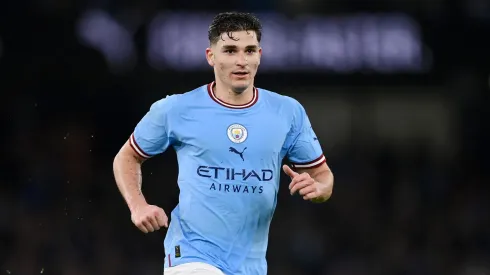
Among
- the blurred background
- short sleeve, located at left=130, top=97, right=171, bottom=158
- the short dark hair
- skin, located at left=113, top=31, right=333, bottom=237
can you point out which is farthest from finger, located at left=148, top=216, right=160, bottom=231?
the blurred background

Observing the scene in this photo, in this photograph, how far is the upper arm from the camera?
6.96 m

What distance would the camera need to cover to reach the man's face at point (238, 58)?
6707 millimetres

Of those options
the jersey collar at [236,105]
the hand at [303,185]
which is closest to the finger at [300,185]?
the hand at [303,185]

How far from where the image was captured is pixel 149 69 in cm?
1530

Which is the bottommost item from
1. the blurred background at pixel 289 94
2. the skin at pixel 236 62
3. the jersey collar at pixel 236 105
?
the blurred background at pixel 289 94

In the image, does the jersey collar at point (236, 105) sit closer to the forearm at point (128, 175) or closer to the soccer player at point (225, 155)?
the soccer player at point (225, 155)

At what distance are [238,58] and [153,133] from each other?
73 cm

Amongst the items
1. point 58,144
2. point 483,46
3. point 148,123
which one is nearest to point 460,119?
point 483,46

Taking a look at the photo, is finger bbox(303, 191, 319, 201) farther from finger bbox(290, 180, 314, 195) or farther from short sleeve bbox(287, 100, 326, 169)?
short sleeve bbox(287, 100, 326, 169)

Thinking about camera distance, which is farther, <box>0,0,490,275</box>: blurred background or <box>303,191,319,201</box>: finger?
<box>0,0,490,275</box>: blurred background

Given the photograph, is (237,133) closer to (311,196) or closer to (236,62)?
(236,62)

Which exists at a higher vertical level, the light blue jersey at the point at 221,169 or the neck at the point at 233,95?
the neck at the point at 233,95

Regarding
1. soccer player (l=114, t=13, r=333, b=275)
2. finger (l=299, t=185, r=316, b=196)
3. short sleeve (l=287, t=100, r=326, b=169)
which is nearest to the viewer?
finger (l=299, t=185, r=316, b=196)

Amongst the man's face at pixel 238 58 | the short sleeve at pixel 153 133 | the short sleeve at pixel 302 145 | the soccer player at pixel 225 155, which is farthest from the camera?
the short sleeve at pixel 302 145
